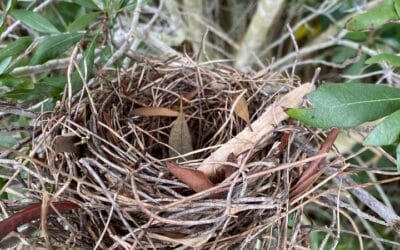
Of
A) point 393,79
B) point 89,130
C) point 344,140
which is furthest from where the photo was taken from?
point 344,140

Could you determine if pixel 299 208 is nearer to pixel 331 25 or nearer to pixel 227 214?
pixel 227 214

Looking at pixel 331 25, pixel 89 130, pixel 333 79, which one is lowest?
pixel 333 79

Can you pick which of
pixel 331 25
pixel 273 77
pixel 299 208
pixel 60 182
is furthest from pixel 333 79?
pixel 60 182

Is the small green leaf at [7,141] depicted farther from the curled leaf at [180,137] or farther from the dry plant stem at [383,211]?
the dry plant stem at [383,211]

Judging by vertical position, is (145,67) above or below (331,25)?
above

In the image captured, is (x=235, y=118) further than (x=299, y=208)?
Yes

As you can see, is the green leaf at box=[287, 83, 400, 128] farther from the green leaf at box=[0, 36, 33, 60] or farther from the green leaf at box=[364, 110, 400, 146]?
the green leaf at box=[0, 36, 33, 60]

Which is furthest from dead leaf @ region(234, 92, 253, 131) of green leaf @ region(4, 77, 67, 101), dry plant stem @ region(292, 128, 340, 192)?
green leaf @ region(4, 77, 67, 101)
